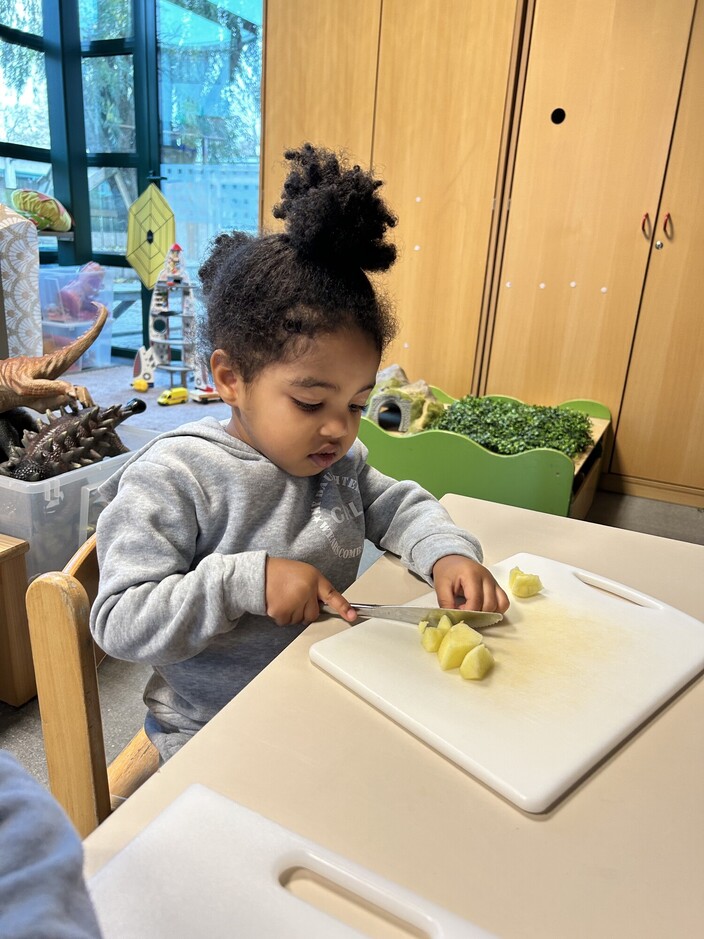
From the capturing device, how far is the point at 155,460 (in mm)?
736

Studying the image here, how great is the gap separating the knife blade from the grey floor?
82 centimetres

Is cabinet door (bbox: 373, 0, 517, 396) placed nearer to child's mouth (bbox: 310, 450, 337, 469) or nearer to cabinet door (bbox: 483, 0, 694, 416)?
cabinet door (bbox: 483, 0, 694, 416)

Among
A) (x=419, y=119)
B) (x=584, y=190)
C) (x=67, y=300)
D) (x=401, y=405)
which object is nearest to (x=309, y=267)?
(x=401, y=405)

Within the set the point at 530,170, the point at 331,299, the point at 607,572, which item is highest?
the point at 530,170

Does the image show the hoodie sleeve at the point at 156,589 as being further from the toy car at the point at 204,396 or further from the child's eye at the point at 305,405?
the toy car at the point at 204,396

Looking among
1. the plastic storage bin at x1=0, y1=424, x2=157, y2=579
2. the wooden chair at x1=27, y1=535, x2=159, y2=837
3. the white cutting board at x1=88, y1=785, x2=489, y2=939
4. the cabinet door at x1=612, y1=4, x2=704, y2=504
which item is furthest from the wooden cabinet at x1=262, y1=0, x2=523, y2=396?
the white cutting board at x1=88, y1=785, x2=489, y2=939

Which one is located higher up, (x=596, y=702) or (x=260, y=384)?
(x=260, y=384)

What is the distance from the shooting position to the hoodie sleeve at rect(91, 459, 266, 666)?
63cm

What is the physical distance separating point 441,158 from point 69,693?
106 inches

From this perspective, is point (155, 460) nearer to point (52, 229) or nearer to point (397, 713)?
point (397, 713)

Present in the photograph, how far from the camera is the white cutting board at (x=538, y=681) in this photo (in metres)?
0.48

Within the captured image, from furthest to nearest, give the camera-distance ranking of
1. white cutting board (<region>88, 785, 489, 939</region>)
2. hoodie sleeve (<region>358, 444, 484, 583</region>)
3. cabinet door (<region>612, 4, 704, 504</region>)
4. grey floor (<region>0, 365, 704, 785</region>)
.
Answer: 1. cabinet door (<region>612, 4, 704, 504</region>)
2. grey floor (<region>0, 365, 704, 785</region>)
3. hoodie sleeve (<region>358, 444, 484, 583</region>)
4. white cutting board (<region>88, 785, 489, 939</region>)

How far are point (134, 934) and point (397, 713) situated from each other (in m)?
0.24

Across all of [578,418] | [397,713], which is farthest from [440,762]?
[578,418]
